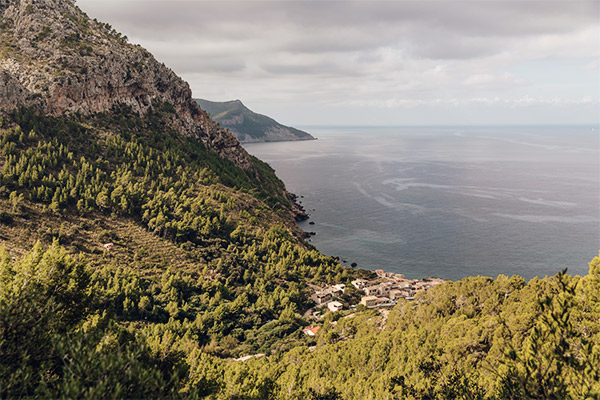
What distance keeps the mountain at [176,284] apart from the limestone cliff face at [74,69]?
1.95 ft

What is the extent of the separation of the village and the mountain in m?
1.81

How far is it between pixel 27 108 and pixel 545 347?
12580 centimetres

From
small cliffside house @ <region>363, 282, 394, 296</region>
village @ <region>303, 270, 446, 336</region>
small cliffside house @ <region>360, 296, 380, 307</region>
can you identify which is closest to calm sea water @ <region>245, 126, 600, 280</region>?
village @ <region>303, 270, 446, 336</region>

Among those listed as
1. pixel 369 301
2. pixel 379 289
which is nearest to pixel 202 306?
pixel 369 301

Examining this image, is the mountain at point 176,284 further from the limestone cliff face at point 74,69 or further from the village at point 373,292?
the village at point 373,292

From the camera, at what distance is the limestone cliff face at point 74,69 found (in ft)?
334

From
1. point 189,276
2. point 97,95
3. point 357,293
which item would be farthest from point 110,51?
point 357,293

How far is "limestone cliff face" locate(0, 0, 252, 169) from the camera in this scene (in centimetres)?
10188

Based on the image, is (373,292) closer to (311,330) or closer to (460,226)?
(311,330)

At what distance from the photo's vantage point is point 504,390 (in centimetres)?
1819

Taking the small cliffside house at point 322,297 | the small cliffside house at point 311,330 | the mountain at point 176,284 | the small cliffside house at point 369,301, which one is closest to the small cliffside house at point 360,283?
the mountain at point 176,284

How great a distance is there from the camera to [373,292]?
251 ft

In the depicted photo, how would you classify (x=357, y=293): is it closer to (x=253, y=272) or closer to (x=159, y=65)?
(x=253, y=272)

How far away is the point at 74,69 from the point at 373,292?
12039 centimetres
